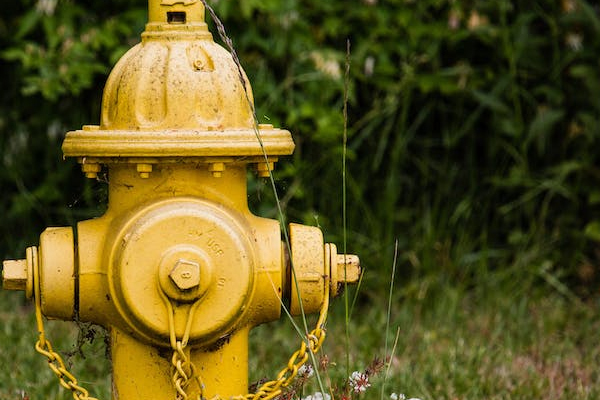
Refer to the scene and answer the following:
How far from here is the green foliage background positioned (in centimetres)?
354

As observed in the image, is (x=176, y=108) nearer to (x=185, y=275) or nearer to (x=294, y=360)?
(x=185, y=275)

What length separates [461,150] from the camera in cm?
403

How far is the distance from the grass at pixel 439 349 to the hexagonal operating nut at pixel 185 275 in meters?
0.55

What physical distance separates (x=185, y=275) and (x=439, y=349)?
4.52ft

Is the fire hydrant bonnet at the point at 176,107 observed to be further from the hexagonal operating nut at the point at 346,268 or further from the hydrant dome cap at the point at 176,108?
the hexagonal operating nut at the point at 346,268

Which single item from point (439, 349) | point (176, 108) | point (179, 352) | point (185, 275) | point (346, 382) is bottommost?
point (439, 349)

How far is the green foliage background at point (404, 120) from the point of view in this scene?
11.6 feet

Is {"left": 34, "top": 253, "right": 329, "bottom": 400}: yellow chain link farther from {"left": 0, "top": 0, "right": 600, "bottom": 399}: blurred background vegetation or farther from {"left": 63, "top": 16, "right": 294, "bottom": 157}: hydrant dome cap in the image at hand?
{"left": 0, "top": 0, "right": 600, "bottom": 399}: blurred background vegetation

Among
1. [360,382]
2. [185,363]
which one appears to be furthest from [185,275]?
[360,382]

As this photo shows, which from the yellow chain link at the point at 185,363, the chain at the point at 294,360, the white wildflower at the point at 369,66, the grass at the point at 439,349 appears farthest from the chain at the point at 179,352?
the white wildflower at the point at 369,66

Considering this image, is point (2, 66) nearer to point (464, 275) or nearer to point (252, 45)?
point (252, 45)

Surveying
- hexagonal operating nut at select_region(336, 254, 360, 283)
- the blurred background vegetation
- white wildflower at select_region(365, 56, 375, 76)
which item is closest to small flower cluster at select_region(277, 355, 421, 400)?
hexagonal operating nut at select_region(336, 254, 360, 283)

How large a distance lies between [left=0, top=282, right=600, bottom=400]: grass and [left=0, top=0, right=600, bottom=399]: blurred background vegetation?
1.0 inches

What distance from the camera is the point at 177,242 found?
1.82 meters
